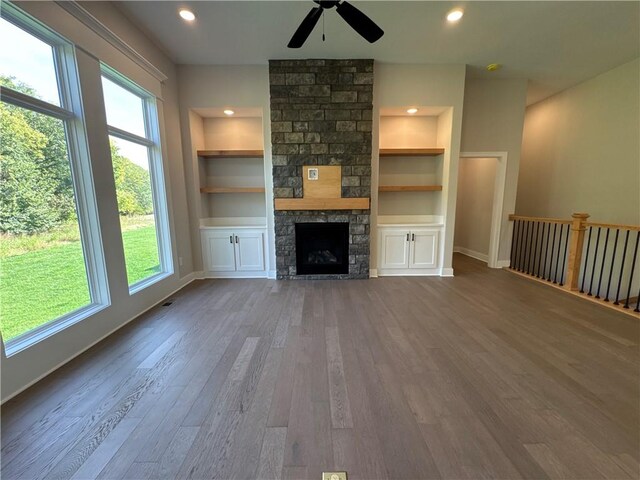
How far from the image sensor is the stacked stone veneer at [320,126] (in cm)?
370

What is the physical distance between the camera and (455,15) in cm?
275

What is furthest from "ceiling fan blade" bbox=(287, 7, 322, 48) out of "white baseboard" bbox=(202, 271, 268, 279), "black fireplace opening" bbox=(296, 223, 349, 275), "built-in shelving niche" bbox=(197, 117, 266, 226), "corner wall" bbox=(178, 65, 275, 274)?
"white baseboard" bbox=(202, 271, 268, 279)

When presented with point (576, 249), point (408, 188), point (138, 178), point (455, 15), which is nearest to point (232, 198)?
point (138, 178)

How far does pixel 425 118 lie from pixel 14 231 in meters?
5.36

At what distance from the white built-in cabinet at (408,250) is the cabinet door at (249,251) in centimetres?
206

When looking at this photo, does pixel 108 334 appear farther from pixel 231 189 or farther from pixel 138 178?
pixel 231 189

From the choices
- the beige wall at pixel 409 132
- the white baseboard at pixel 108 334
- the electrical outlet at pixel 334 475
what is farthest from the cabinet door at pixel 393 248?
the electrical outlet at pixel 334 475

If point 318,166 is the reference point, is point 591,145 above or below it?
above

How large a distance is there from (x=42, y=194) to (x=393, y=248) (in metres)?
4.22

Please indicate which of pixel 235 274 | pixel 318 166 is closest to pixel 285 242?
pixel 235 274

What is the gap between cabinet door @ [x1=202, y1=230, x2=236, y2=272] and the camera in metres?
4.16

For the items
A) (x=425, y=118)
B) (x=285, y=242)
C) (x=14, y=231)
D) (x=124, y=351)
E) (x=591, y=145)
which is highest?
(x=425, y=118)

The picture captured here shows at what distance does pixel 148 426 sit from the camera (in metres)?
1.41

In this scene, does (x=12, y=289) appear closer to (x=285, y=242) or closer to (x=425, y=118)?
(x=285, y=242)
